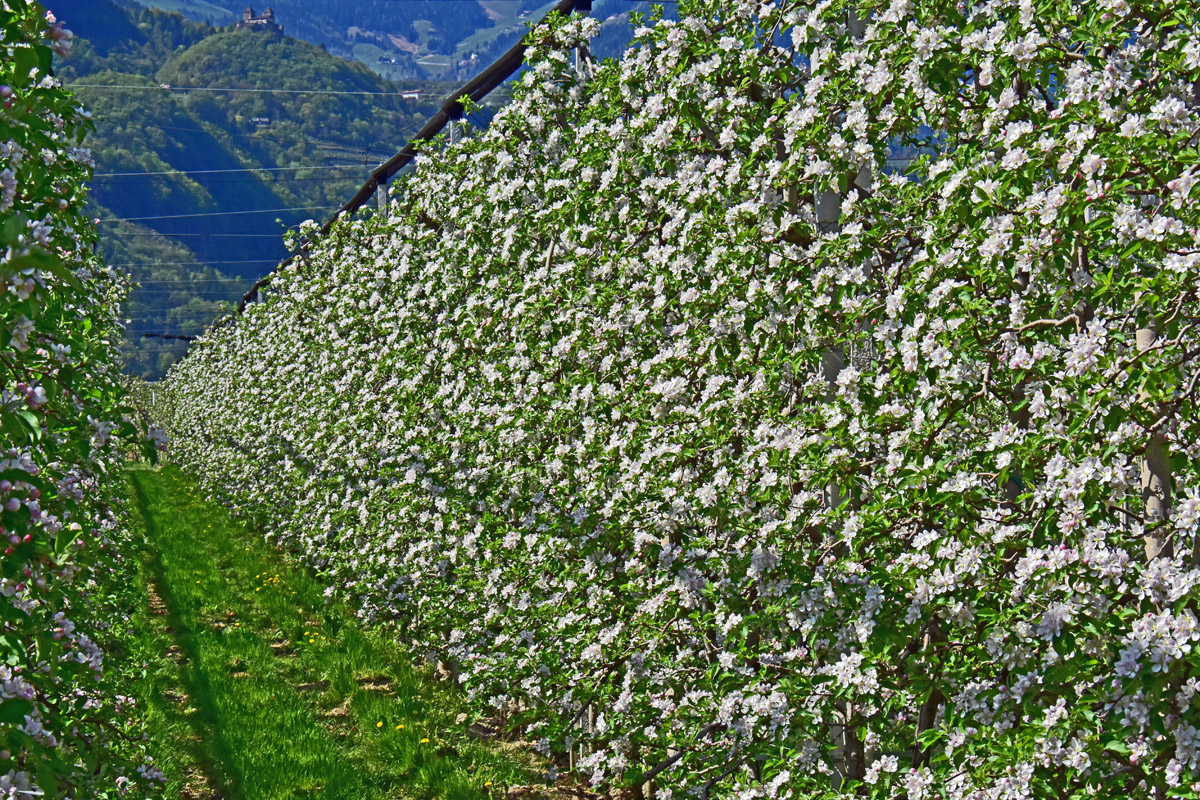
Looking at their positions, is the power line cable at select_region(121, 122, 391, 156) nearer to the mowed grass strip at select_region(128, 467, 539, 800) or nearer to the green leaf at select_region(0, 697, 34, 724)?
the mowed grass strip at select_region(128, 467, 539, 800)

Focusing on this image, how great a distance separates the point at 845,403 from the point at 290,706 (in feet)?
14.3

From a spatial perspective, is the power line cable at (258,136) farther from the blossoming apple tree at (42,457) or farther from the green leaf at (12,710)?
the green leaf at (12,710)

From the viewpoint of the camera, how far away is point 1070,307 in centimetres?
236

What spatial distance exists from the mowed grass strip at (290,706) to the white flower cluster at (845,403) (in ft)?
1.46

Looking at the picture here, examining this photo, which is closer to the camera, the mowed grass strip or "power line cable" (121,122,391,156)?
the mowed grass strip

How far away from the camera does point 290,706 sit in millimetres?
5883

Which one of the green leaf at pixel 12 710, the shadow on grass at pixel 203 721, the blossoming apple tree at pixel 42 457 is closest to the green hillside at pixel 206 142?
the shadow on grass at pixel 203 721

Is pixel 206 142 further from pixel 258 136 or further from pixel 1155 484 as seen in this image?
pixel 1155 484

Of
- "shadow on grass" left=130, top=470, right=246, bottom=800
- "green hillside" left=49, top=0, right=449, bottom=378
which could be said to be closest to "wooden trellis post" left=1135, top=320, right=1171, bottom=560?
"shadow on grass" left=130, top=470, right=246, bottom=800

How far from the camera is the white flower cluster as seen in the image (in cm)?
220

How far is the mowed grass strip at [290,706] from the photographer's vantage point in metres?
4.84

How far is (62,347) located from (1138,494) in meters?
2.86

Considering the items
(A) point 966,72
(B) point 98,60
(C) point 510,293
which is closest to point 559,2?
(C) point 510,293

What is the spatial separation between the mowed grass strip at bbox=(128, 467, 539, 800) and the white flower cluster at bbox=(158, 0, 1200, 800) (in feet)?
1.46
